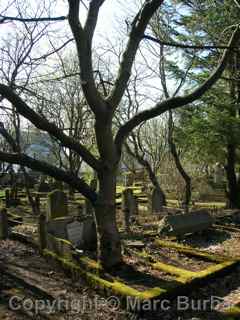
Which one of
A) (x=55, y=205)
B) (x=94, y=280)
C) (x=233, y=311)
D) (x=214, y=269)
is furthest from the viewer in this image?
(x=55, y=205)

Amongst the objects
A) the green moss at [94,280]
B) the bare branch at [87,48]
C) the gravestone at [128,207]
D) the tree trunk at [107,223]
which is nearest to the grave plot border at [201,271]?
the tree trunk at [107,223]

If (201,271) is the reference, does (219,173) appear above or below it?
above

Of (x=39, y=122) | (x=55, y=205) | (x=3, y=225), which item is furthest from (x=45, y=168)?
(x=55, y=205)

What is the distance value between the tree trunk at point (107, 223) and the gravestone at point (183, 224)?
300 cm

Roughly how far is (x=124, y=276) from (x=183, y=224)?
357 centimetres

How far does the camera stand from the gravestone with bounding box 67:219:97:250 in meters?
8.22

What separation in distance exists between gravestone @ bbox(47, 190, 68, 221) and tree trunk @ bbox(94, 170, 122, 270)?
4.98m

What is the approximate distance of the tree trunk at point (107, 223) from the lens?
6570 mm

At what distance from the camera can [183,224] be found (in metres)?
9.59

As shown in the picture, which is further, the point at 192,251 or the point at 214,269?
the point at 192,251

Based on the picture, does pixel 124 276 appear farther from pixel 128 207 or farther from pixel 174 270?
pixel 128 207

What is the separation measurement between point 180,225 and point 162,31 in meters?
10.0

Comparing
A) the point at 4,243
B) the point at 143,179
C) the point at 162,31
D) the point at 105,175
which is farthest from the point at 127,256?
the point at 143,179

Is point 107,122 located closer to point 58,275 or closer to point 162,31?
point 58,275
